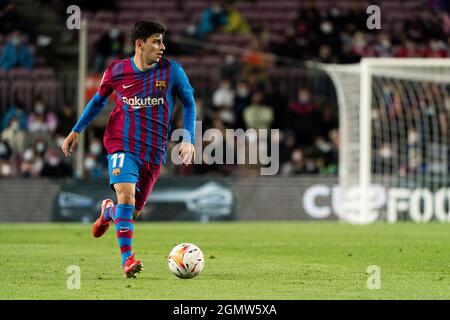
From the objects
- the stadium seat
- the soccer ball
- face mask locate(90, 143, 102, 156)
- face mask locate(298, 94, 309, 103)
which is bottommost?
the soccer ball

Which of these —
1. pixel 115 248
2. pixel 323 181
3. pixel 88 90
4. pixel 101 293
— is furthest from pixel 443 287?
pixel 88 90

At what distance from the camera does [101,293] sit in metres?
8.91

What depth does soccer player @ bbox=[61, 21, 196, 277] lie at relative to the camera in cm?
1048

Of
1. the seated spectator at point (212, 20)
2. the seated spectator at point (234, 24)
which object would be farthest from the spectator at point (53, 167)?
the seated spectator at point (234, 24)

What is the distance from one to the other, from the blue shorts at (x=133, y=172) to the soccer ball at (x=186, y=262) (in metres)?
0.83

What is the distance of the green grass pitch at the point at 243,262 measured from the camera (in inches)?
358

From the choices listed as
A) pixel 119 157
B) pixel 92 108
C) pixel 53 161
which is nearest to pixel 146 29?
pixel 92 108

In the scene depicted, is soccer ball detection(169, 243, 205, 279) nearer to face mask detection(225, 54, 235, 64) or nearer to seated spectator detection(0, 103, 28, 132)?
seated spectator detection(0, 103, 28, 132)

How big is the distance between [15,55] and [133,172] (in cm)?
1410

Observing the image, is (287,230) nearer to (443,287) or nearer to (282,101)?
(282,101)

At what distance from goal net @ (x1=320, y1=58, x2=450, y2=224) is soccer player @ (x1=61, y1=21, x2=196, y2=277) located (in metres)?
10.6

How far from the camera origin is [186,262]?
33.0 ft

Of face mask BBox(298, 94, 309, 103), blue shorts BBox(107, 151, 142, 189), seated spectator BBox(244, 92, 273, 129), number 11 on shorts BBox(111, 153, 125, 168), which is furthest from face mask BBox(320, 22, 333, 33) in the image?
number 11 on shorts BBox(111, 153, 125, 168)

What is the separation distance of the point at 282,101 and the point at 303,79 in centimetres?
93
